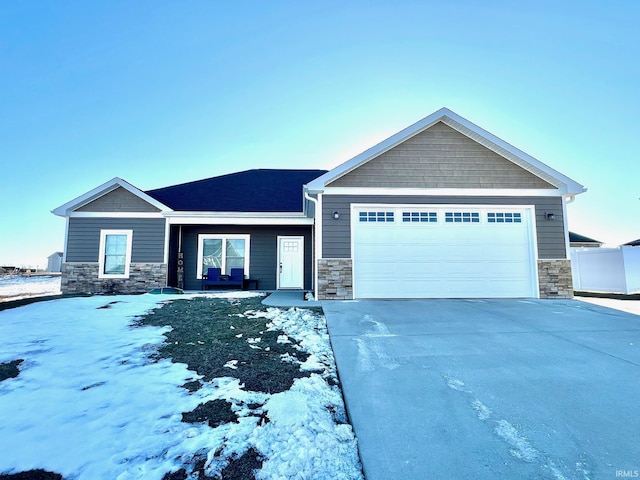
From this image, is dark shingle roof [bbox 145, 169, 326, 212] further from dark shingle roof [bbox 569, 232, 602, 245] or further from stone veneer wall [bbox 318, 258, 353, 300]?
dark shingle roof [bbox 569, 232, 602, 245]

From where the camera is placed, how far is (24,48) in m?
9.75

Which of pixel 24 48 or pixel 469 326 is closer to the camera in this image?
pixel 469 326

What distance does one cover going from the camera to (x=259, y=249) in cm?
1105

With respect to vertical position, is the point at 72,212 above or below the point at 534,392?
above

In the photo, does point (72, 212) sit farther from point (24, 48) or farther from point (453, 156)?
point (453, 156)

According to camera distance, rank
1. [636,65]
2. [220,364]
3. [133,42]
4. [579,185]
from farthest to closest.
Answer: [133,42]
[636,65]
[579,185]
[220,364]

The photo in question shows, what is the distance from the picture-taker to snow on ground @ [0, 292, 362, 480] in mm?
1798

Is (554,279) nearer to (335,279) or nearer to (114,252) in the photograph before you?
(335,279)

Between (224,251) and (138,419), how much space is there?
9058 millimetres

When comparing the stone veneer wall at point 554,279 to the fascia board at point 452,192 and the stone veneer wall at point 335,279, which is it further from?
the stone veneer wall at point 335,279

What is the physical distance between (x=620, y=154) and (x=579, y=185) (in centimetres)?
764

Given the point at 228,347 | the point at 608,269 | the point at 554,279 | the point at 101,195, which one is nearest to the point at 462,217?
the point at 554,279

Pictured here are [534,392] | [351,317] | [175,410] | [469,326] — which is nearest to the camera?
[175,410]

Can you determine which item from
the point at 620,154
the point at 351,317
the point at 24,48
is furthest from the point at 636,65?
the point at 24,48
